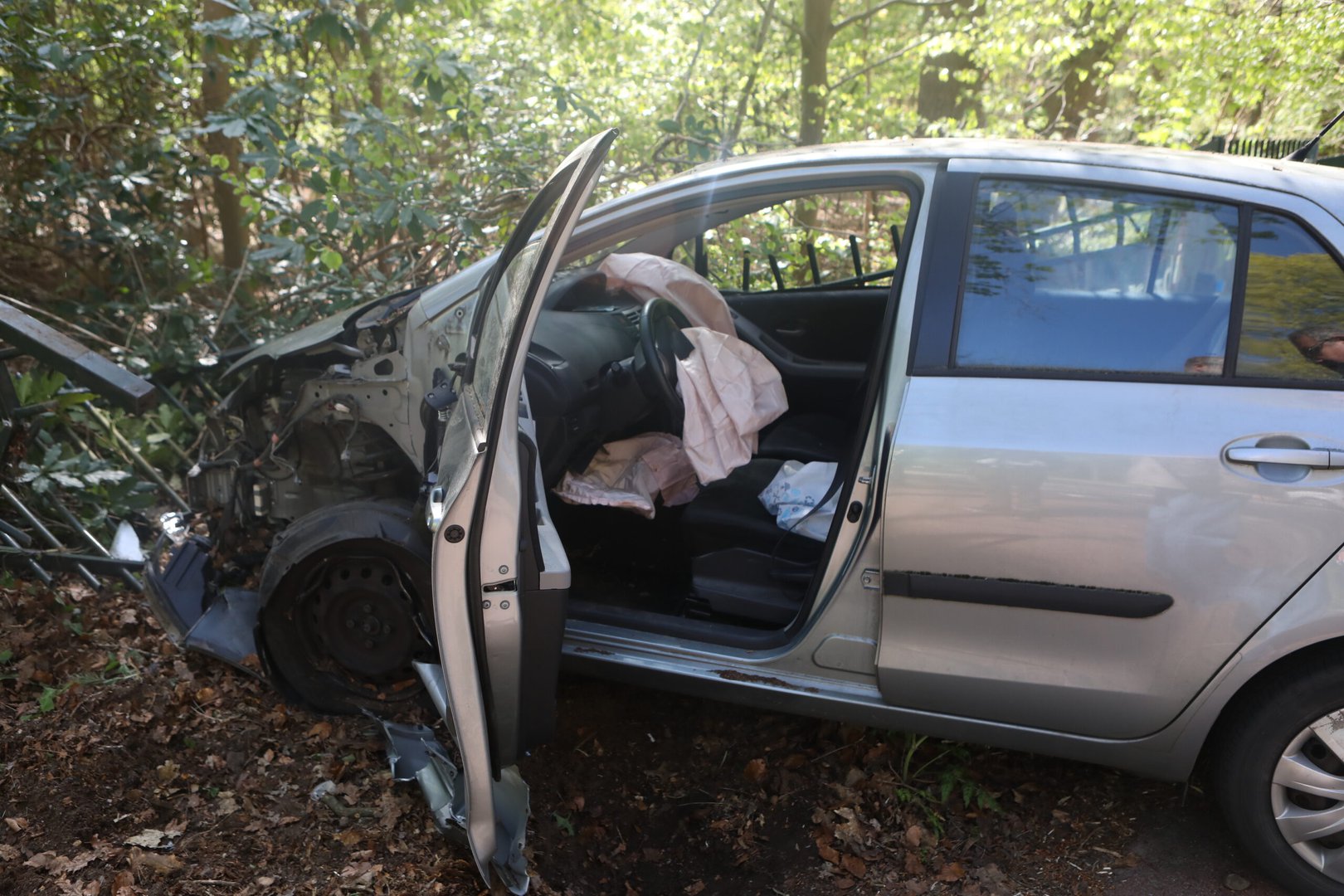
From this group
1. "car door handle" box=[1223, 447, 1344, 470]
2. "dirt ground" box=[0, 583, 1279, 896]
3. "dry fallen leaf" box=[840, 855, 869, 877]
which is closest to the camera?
"car door handle" box=[1223, 447, 1344, 470]

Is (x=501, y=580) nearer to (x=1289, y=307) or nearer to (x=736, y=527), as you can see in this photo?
(x=736, y=527)

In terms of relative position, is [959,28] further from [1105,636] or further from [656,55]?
[1105,636]

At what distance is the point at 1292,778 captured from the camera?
2322mm

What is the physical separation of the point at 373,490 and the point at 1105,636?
93.7 inches

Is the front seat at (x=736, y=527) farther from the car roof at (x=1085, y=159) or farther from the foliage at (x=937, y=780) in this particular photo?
the car roof at (x=1085, y=159)

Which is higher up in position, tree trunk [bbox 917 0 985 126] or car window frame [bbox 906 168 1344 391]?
tree trunk [bbox 917 0 985 126]

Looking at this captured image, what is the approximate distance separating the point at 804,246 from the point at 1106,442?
10.2ft

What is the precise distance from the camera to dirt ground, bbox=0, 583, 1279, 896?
2.51 metres

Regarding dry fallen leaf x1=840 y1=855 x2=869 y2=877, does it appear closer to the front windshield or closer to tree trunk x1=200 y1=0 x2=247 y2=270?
the front windshield

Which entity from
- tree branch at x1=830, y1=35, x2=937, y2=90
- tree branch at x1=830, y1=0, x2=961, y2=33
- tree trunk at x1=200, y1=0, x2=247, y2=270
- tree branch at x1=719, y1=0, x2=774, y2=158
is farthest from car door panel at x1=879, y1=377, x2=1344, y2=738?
tree branch at x1=830, y1=35, x2=937, y2=90

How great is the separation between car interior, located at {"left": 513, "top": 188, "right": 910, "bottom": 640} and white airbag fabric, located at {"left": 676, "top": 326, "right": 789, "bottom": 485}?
0.11 m

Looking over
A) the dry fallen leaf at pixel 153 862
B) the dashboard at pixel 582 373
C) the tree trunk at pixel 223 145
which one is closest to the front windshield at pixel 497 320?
the dashboard at pixel 582 373

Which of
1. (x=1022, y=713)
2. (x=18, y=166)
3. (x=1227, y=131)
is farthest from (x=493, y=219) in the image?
(x=1227, y=131)

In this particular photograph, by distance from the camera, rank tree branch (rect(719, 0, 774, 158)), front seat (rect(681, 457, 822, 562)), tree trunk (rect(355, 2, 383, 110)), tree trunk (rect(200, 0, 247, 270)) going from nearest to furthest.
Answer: front seat (rect(681, 457, 822, 562))
tree trunk (rect(355, 2, 383, 110))
tree trunk (rect(200, 0, 247, 270))
tree branch (rect(719, 0, 774, 158))
